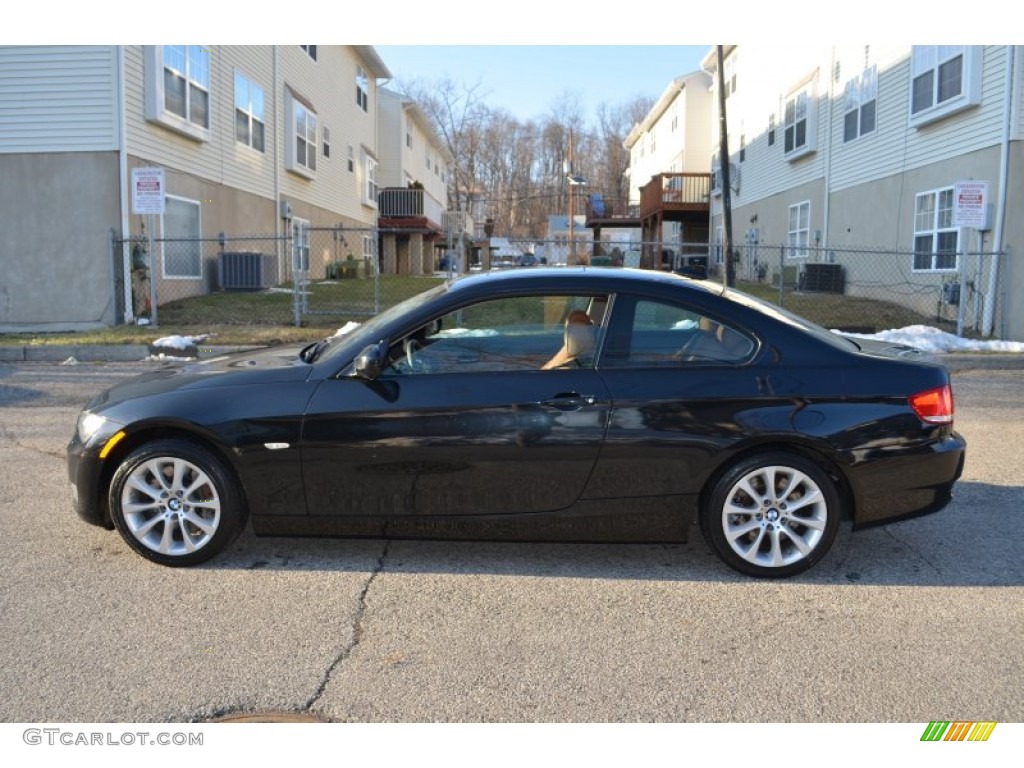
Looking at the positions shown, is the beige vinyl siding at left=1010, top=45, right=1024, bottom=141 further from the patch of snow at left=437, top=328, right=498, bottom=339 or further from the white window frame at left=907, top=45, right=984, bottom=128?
the patch of snow at left=437, top=328, right=498, bottom=339

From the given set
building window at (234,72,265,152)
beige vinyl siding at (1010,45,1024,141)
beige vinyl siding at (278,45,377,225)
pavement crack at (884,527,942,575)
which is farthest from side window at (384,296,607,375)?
beige vinyl siding at (278,45,377,225)

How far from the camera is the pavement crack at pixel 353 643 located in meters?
2.95

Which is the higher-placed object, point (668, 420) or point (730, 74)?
point (730, 74)

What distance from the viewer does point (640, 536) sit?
13.3 feet

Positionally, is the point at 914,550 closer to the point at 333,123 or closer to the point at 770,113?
the point at 770,113

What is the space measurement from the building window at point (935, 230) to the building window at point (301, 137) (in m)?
15.7

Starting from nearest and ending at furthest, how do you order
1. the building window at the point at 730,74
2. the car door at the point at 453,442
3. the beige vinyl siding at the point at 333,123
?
the car door at the point at 453,442
the beige vinyl siding at the point at 333,123
the building window at the point at 730,74

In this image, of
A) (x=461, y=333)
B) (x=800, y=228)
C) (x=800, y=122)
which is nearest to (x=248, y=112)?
(x=800, y=122)

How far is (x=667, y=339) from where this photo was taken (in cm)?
418

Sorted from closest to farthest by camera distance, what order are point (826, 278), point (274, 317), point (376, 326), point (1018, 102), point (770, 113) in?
1. point (376, 326)
2. point (1018, 102)
3. point (274, 317)
4. point (826, 278)
5. point (770, 113)

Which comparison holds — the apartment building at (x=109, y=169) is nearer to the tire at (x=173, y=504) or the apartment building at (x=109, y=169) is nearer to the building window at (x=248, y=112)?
the building window at (x=248, y=112)

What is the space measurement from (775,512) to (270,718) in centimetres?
244

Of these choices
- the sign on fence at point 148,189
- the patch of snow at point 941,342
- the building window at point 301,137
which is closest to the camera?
the patch of snow at point 941,342

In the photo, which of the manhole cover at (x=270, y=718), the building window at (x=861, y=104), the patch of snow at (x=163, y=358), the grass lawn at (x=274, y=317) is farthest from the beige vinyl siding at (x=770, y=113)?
the manhole cover at (x=270, y=718)
